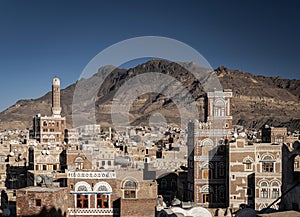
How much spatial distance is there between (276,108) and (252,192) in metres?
134

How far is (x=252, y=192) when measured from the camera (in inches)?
1106

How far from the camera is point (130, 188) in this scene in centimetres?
2356

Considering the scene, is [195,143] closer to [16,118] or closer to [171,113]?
[171,113]

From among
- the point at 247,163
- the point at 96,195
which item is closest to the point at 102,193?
the point at 96,195

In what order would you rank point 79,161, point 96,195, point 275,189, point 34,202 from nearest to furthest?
1. point 34,202
2. point 96,195
3. point 275,189
4. point 79,161

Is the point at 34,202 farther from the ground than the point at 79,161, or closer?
closer

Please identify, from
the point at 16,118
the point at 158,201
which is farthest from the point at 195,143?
the point at 16,118

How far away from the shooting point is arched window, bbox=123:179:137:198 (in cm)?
2355

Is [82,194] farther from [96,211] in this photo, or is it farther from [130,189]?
[130,189]

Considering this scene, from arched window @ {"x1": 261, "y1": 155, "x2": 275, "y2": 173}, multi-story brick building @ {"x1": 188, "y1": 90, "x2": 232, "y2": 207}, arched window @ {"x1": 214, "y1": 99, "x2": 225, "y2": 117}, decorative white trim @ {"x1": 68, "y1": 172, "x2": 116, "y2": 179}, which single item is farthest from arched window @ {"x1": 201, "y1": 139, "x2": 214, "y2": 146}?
decorative white trim @ {"x1": 68, "y1": 172, "x2": 116, "y2": 179}

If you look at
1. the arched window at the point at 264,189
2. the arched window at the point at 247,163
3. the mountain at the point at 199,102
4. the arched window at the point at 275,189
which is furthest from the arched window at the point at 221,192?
the mountain at the point at 199,102

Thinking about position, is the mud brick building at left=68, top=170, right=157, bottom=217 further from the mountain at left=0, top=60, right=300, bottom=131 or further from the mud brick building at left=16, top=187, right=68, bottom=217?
the mountain at left=0, top=60, right=300, bottom=131

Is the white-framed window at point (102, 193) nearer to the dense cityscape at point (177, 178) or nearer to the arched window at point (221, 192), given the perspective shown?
the dense cityscape at point (177, 178)

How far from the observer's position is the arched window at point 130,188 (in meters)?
23.5
